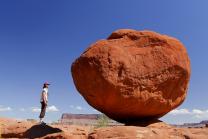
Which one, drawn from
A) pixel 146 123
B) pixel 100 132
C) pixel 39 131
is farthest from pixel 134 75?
pixel 39 131

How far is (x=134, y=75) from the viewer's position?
34.8 ft

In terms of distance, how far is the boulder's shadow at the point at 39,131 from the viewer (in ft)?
35.1

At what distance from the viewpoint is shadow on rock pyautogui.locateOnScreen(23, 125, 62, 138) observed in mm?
10695

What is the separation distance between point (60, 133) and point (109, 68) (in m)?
2.63

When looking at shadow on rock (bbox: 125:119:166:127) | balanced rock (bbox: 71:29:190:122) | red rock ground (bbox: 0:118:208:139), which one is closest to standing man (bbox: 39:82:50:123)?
red rock ground (bbox: 0:118:208:139)

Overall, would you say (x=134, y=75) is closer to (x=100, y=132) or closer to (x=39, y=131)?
(x=100, y=132)

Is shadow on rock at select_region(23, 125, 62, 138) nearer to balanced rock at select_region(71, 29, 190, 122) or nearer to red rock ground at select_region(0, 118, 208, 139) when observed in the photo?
red rock ground at select_region(0, 118, 208, 139)

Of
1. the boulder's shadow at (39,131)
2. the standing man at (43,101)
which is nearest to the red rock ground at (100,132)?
the boulder's shadow at (39,131)

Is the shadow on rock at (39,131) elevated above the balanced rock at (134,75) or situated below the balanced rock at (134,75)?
below

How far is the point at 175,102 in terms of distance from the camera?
38.0 ft

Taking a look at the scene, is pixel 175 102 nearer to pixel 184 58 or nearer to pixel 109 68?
pixel 184 58

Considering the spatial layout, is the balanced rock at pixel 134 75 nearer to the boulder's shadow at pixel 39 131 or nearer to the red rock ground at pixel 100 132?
the red rock ground at pixel 100 132

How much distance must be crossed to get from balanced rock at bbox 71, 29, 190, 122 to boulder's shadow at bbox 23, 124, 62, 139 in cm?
164

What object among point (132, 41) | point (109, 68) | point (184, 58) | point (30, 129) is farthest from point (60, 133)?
point (184, 58)
